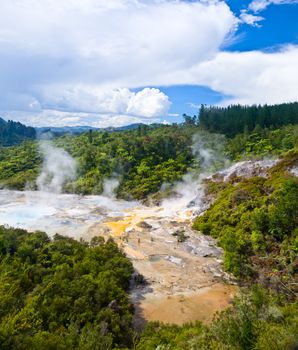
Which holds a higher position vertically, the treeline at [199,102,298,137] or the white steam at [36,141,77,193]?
the treeline at [199,102,298,137]

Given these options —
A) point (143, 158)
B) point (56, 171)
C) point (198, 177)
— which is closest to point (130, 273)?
point (198, 177)

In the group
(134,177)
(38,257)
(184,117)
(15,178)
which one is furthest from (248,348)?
(184,117)

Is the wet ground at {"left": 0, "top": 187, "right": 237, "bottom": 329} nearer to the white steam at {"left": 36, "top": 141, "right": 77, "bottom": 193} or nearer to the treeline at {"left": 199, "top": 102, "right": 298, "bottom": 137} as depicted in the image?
the white steam at {"left": 36, "top": 141, "right": 77, "bottom": 193}

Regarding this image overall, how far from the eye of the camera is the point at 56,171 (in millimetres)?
60562

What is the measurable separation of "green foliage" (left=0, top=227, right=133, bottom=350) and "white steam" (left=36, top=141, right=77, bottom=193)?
107ft

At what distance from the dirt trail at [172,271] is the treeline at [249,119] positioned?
45.6 m

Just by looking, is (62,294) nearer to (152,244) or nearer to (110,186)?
(152,244)

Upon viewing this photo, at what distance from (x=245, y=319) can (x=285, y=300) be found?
9603mm

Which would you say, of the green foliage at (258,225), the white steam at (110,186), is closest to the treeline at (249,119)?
the white steam at (110,186)

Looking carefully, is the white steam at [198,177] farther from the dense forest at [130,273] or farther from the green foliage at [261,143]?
the green foliage at [261,143]

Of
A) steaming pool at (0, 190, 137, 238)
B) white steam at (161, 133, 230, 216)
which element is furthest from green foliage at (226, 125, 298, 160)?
steaming pool at (0, 190, 137, 238)

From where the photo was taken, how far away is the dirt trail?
18.7 m

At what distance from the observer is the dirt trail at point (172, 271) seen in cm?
1872

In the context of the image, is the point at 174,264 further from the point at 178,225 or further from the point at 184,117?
the point at 184,117
